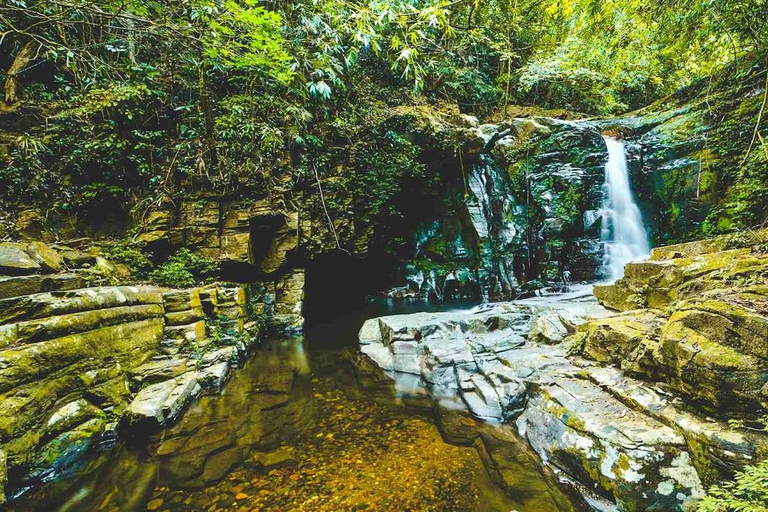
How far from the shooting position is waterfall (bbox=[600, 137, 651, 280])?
923 centimetres

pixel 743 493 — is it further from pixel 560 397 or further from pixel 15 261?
pixel 15 261

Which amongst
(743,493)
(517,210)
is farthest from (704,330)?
(517,210)

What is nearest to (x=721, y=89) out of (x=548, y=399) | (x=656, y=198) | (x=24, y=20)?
(x=656, y=198)

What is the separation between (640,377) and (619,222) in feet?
26.6

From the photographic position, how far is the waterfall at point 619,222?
30.3 ft

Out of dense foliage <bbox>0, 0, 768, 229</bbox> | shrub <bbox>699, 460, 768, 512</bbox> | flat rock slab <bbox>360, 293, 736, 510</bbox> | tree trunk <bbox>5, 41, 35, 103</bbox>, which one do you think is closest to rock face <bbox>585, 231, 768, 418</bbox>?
flat rock slab <bbox>360, 293, 736, 510</bbox>

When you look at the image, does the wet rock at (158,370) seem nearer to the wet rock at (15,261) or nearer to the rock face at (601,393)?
the wet rock at (15,261)

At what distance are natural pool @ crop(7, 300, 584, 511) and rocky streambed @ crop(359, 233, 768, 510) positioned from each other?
418 millimetres

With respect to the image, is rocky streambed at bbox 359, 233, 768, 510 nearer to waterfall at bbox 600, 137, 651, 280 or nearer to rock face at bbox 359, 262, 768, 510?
rock face at bbox 359, 262, 768, 510

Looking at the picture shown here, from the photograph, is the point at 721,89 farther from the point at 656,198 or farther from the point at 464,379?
the point at 464,379

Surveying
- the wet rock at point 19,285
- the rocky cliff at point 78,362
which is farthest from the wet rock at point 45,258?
the wet rock at point 19,285

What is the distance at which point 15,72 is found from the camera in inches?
263

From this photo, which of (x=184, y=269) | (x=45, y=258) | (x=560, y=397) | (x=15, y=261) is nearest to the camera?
(x=560, y=397)

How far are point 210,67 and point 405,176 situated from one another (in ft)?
20.2
